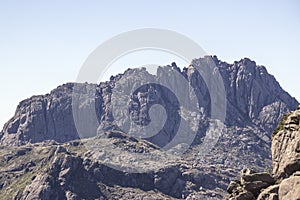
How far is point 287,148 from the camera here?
322 feet

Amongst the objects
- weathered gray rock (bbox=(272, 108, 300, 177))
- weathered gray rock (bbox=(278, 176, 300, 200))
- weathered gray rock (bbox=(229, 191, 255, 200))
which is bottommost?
weathered gray rock (bbox=(229, 191, 255, 200))

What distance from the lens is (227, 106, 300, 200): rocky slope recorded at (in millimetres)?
89062

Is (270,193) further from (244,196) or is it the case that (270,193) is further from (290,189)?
(244,196)

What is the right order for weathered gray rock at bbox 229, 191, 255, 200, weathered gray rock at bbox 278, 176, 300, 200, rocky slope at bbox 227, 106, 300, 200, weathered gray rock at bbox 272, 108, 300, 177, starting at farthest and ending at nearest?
weathered gray rock at bbox 229, 191, 255, 200 → weathered gray rock at bbox 272, 108, 300, 177 → rocky slope at bbox 227, 106, 300, 200 → weathered gray rock at bbox 278, 176, 300, 200

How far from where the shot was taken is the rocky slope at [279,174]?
89.1m

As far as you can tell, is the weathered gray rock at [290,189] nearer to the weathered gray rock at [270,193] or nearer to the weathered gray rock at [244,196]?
the weathered gray rock at [270,193]

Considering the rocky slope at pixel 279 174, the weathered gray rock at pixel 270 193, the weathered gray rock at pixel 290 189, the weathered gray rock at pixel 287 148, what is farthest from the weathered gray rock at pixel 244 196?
the weathered gray rock at pixel 290 189

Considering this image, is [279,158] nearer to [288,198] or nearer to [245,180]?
[245,180]

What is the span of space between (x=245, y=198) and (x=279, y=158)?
1275 cm

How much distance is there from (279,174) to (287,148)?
5936mm

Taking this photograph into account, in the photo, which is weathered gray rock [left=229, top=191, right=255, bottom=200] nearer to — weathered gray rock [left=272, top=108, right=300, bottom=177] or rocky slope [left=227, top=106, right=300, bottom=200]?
rocky slope [left=227, top=106, right=300, bottom=200]

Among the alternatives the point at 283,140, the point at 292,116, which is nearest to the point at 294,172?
the point at 283,140

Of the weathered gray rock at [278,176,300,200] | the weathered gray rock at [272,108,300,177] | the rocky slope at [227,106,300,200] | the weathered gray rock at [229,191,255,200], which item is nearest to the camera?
the weathered gray rock at [278,176,300,200]

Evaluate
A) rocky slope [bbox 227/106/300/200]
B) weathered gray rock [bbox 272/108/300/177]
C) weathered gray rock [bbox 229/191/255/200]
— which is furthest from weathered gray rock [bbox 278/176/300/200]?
weathered gray rock [bbox 229/191/255/200]
